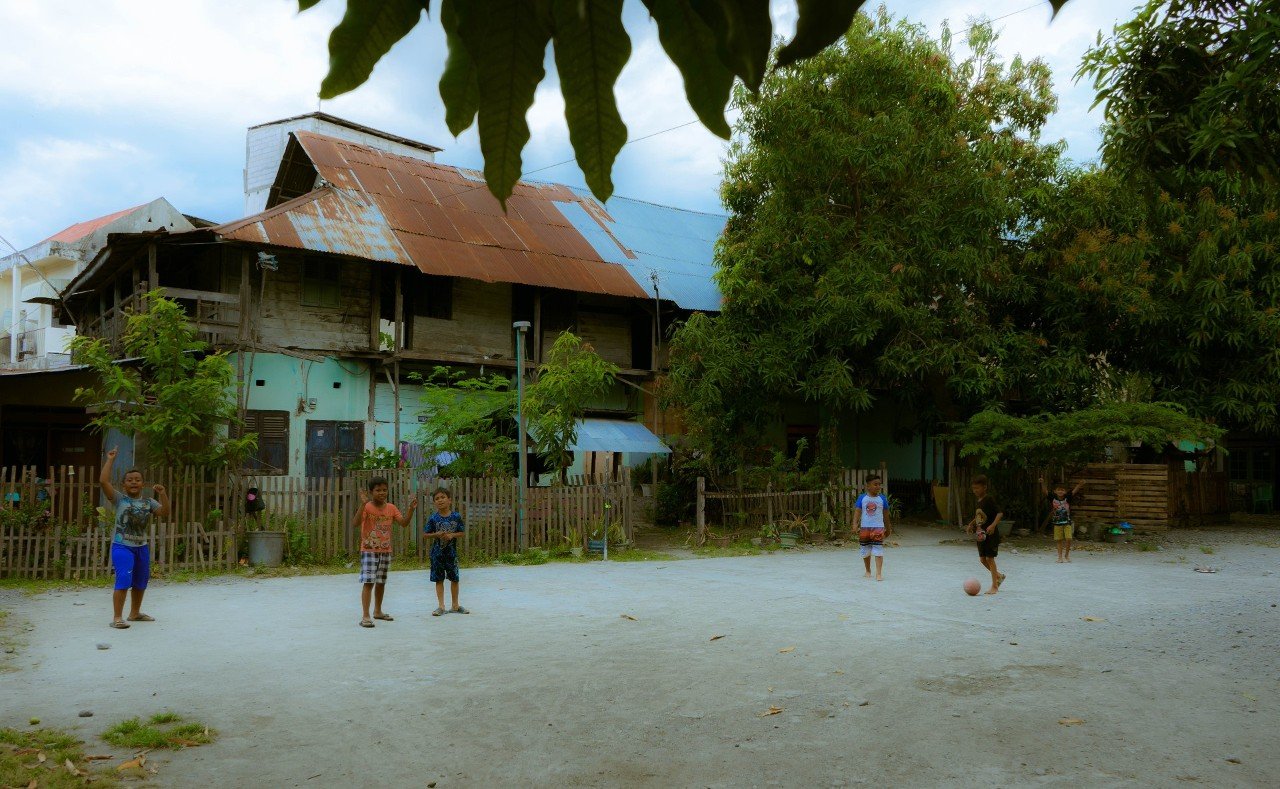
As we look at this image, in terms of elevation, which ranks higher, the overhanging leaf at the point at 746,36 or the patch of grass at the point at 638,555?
the overhanging leaf at the point at 746,36

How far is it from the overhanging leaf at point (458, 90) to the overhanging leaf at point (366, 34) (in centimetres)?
6

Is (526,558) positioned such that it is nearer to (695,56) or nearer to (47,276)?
(695,56)

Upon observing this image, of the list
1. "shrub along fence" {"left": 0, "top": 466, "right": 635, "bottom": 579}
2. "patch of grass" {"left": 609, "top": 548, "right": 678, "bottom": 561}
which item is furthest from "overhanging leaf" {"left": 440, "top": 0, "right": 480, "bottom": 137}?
"patch of grass" {"left": 609, "top": 548, "right": 678, "bottom": 561}

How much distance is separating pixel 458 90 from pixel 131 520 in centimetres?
804

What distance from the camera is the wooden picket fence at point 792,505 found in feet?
56.9

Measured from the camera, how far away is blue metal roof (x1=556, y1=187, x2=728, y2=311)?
21531 mm

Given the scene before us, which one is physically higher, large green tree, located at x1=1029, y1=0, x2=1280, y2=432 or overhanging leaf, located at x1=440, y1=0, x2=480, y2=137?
large green tree, located at x1=1029, y1=0, x2=1280, y2=432

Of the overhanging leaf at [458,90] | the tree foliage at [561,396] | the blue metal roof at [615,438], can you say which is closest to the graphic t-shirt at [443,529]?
the tree foliage at [561,396]

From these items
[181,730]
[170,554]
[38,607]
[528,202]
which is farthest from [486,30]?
[528,202]

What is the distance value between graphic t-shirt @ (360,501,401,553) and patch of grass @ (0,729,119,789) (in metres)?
3.55

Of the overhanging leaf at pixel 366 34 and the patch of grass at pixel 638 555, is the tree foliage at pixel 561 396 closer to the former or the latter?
the patch of grass at pixel 638 555

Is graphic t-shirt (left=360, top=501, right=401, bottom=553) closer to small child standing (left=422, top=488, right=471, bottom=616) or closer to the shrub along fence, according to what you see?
small child standing (left=422, top=488, right=471, bottom=616)

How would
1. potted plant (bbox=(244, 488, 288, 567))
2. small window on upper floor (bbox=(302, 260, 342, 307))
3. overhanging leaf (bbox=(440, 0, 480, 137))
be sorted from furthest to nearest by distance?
small window on upper floor (bbox=(302, 260, 342, 307)) < potted plant (bbox=(244, 488, 288, 567)) < overhanging leaf (bbox=(440, 0, 480, 137))

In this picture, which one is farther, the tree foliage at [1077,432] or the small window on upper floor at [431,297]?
the small window on upper floor at [431,297]
